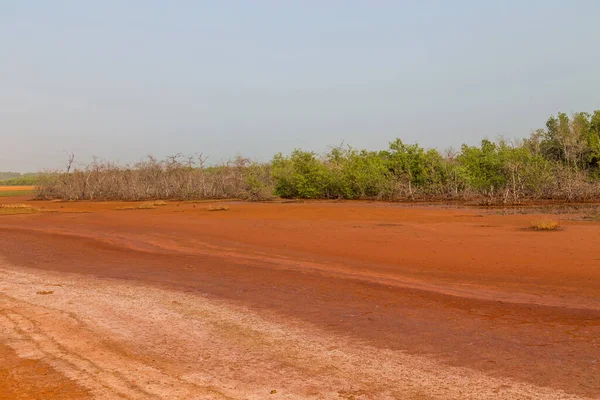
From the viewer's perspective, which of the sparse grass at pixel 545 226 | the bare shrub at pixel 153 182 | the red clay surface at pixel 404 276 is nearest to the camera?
the red clay surface at pixel 404 276

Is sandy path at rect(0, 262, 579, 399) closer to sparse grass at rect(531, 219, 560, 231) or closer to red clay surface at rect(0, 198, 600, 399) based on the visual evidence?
red clay surface at rect(0, 198, 600, 399)

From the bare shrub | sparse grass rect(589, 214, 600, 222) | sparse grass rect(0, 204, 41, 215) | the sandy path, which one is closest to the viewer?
the sandy path

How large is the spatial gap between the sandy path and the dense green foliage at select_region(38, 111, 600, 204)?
85.0ft

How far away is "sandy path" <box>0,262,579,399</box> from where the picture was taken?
457 centimetres

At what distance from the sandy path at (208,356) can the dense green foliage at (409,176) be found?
25.9 m

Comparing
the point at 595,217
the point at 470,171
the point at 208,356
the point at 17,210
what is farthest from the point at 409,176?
the point at 208,356

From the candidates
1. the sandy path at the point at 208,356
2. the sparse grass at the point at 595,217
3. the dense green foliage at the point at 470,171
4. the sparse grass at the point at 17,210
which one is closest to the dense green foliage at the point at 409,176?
the dense green foliage at the point at 470,171

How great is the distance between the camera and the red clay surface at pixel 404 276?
5848 millimetres

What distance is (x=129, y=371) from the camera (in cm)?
504

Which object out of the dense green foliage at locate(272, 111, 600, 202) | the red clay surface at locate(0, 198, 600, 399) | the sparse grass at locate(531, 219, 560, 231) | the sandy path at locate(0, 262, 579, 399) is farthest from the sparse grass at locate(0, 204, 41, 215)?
the sparse grass at locate(531, 219, 560, 231)

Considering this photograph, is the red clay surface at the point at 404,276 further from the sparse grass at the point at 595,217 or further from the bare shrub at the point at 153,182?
the bare shrub at the point at 153,182

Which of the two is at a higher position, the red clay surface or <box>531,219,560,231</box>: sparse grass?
<box>531,219,560,231</box>: sparse grass

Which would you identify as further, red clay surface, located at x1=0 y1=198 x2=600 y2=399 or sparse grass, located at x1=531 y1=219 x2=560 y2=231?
sparse grass, located at x1=531 y1=219 x2=560 y2=231

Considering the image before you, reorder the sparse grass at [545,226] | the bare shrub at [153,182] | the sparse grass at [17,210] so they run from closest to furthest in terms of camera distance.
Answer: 1. the sparse grass at [545,226]
2. the sparse grass at [17,210]
3. the bare shrub at [153,182]
